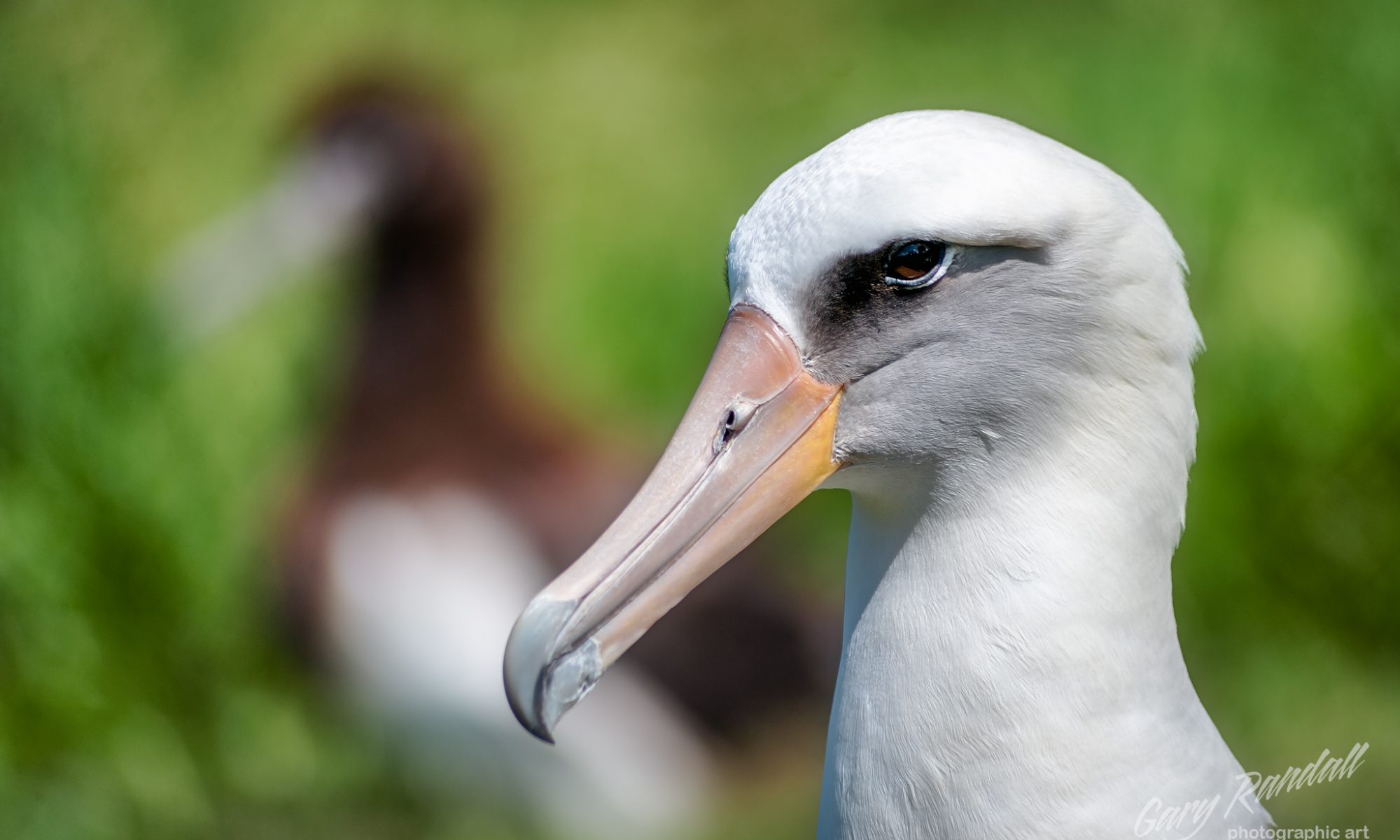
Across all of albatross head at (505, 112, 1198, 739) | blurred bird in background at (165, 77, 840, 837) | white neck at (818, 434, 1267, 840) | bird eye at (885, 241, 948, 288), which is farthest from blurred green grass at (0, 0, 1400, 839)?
bird eye at (885, 241, 948, 288)

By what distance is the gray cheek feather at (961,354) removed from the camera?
1.69m

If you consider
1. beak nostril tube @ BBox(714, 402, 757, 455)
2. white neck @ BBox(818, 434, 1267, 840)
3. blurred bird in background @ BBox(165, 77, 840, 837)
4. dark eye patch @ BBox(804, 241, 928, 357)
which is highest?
dark eye patch @ BBox(804, 241, 928, 357)

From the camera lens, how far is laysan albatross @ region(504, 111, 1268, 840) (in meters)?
1.67

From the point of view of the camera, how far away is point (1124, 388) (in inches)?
67.1

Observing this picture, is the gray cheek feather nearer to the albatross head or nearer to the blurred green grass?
the albatross head

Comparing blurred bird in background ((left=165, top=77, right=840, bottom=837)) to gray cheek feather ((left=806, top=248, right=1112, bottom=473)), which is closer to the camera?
gray cheek feather ((left=806, top=248, right=1112, bottom=473))

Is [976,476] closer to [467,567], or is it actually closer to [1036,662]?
[1036,662]

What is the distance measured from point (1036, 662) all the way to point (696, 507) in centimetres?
45

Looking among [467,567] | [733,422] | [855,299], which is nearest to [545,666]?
[733,422]

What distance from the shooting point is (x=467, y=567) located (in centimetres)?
439

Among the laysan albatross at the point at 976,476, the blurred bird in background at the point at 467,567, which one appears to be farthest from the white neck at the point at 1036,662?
the blurred bird in background at the point at 467,567

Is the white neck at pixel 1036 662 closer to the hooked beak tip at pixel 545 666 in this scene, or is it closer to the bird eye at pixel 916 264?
the bird eye at pixel 916 264

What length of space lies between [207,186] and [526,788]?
12.0ft

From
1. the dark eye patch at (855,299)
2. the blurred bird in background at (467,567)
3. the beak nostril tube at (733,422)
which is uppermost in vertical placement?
the dark eye patch at (855,299)
